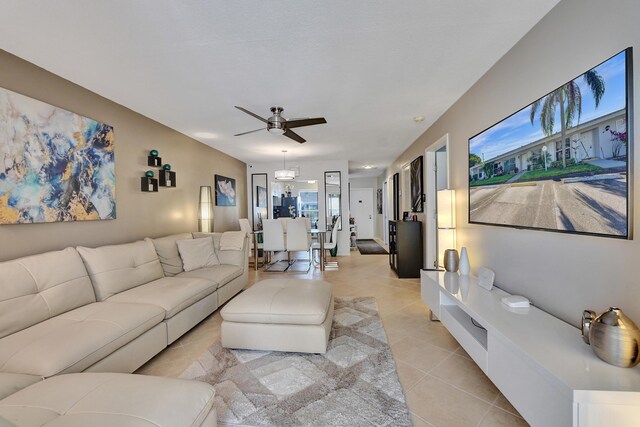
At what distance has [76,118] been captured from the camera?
8.13 ft

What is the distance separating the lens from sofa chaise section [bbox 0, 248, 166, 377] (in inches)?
54.8

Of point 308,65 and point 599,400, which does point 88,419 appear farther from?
point 308,65

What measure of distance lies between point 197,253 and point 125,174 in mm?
1249

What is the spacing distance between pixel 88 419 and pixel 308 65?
2.52 metres

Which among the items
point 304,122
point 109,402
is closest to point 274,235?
point 304,122

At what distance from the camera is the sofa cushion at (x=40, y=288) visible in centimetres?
165

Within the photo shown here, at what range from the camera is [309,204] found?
7566 millimetres

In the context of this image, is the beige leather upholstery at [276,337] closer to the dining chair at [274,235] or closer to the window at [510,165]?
the window at [510,165]

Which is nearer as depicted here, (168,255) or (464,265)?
(464,265)

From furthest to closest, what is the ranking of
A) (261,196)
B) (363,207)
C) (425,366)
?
1. (363,207)
2. (261,196)
3. (425,366)

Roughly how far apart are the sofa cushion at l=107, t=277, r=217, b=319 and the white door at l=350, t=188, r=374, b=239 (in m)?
7.66

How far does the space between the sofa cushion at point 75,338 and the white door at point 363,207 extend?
8.40m

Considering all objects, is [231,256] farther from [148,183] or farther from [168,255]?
[148,183]

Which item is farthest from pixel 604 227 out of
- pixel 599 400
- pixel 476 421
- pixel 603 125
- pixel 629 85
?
pixel 476 421
